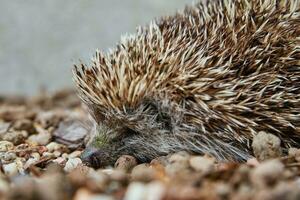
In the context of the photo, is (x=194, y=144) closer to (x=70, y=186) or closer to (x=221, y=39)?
(x=221, y=39)

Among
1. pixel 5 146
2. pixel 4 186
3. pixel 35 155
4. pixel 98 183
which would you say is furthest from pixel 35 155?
pixel 98 183

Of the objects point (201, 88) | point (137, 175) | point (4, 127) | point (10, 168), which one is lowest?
point (137, 175)

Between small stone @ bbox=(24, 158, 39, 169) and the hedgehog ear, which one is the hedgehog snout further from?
small stone @ bbox=(24, 158, 39, 169)

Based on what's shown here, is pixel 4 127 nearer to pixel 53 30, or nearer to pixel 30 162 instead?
pixel 30 162

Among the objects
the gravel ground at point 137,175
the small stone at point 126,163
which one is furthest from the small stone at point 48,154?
the small stone at point 126,163

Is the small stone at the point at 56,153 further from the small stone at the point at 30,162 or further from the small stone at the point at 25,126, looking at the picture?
the small stone at the point at 25,126

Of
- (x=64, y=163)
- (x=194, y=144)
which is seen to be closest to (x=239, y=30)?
(x=194, y=144)

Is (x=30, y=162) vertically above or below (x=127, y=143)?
below
